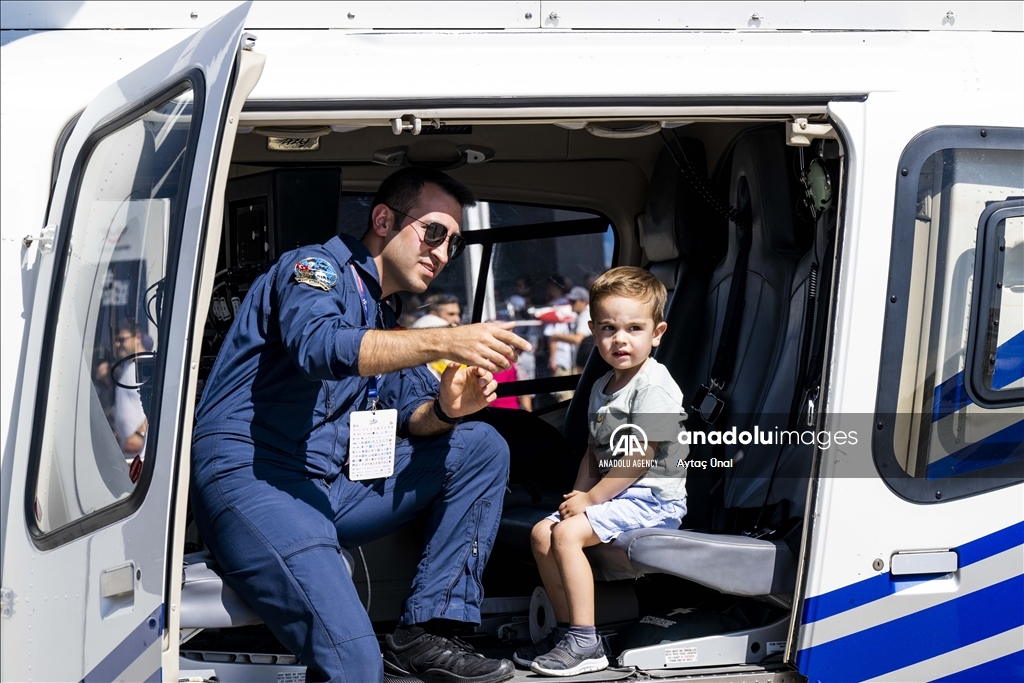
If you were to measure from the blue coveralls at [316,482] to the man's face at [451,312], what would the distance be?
1.34 m

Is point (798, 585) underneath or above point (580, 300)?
underneath

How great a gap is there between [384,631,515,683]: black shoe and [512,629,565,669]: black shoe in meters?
0.12

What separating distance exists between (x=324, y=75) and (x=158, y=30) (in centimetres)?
52

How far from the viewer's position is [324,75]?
2.25 m

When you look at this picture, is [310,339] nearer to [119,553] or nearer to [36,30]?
[119,553]

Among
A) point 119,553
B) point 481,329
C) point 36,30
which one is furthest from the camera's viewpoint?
point 36,30

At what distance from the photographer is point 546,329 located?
3941 millimetres

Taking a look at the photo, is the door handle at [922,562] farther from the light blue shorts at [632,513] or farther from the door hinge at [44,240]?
the door hinge at [44,240]

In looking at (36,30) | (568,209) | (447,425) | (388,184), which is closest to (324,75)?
(388,184)

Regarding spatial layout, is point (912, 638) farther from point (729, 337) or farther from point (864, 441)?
point (729, 337)

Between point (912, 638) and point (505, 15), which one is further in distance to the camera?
point (505, 15)

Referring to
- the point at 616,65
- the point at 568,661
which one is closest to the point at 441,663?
the point at 568,661

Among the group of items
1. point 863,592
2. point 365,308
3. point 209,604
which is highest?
point 365,308

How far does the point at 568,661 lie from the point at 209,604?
88 cm
